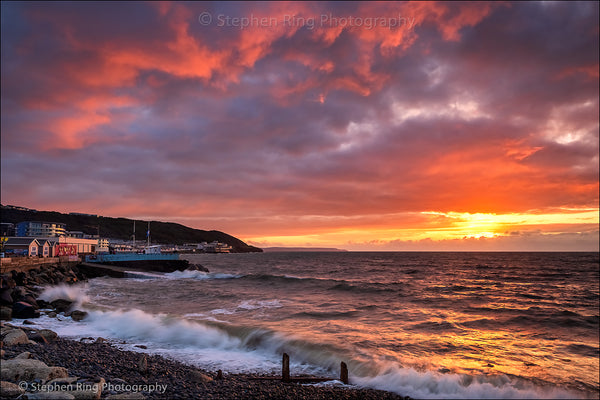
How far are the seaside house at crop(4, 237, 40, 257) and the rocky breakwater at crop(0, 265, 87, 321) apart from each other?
32.7ft

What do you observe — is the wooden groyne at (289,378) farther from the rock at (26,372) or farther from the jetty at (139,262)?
the jetty at (139,262)

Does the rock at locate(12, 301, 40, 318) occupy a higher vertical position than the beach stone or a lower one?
lower

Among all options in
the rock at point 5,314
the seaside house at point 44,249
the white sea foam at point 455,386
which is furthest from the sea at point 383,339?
the seaside house at point 44,249

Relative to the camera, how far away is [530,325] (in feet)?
83.1

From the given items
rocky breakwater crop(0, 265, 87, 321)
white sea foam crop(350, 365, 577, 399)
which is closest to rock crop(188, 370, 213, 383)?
white sea foam crop(350, 365, 577, 399)

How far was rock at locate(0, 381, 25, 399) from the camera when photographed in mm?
6928

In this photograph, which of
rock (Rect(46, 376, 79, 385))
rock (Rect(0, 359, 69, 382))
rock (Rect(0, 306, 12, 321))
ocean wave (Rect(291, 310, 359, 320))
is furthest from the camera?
ocean wave (Rect(291, 310, 359, 320))

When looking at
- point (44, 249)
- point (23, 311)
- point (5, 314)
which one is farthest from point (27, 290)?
point (44, 249)

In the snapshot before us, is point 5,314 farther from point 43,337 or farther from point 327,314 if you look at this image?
point 327,314

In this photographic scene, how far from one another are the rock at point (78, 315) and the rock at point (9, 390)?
57.8 feet

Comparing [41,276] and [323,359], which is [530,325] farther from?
[41,276]

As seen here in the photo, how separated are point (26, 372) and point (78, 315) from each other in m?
16.6

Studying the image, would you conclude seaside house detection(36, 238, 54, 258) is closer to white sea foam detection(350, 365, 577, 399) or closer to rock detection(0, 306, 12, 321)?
rock detection(0, 306, 12, 321)

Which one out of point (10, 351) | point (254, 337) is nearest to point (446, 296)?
point (254, 337)
